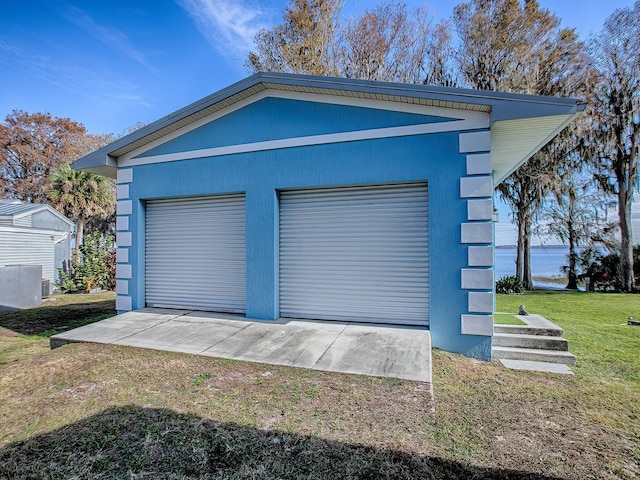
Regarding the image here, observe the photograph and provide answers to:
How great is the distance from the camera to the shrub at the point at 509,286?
50.3ft

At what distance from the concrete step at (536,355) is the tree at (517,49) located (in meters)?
11.9

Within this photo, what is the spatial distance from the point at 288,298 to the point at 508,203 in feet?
49.7

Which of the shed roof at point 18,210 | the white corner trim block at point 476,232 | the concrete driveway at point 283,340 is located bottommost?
the concrete driveway at point 283,340

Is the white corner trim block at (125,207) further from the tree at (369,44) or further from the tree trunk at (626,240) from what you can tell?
the tree trunk at (626,240)

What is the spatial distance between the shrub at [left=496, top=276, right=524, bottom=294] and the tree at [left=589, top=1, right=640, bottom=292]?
15.5ft

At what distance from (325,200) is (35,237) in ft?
50.9

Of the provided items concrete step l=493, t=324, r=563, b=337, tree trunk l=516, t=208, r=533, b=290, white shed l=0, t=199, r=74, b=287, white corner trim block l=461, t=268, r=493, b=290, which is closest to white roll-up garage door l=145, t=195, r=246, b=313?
white corner trim block l=461, t=268, r=493, b=290

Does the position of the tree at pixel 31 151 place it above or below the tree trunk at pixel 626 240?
above

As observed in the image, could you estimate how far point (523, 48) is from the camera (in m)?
13.7

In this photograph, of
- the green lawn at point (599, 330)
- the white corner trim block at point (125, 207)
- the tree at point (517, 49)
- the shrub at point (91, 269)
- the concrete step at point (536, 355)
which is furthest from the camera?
the shrub at point (91, 269)

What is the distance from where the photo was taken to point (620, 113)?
15.1 meters

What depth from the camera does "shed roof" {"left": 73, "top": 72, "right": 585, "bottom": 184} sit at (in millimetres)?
4664

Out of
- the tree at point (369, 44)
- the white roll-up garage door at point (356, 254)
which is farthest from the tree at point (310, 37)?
the white roll-up garage door at point (356, 254)

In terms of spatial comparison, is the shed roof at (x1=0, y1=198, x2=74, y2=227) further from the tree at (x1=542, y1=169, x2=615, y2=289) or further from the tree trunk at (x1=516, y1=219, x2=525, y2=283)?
the tree at (x1=542, y1=169, x2=615, y2=289)
